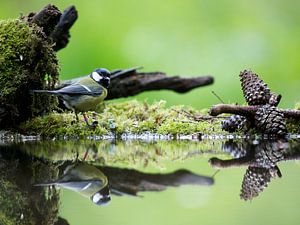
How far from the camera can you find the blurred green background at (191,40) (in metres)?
10.0

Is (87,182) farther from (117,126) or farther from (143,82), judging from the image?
(143,82)

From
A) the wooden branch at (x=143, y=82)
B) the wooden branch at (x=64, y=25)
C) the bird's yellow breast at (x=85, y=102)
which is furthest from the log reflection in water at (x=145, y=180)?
the wooden branch at (x=143, y=82)

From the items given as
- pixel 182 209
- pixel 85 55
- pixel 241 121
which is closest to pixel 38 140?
pixel 241 121

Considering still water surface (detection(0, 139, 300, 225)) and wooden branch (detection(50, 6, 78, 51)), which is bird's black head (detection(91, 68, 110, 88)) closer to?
wooden branch (detection(50, 6, 78, 51))

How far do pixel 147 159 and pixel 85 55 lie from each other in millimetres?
6464

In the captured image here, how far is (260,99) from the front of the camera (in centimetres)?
519

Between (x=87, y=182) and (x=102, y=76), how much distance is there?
2580 mm

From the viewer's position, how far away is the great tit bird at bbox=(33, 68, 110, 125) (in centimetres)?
537

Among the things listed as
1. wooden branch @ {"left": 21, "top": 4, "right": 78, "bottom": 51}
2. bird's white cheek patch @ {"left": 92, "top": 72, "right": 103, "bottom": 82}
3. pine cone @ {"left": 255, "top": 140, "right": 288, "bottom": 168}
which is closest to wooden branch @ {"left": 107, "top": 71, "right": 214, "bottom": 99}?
wooden branch @ {"left": 21, "top": 4, "right": 78, "bottom": 51}

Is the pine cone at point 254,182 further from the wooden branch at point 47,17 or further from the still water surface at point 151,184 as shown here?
the wooden branch at point 47,17

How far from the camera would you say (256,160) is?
3.75 metres

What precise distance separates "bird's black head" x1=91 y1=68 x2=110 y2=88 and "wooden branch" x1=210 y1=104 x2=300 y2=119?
113 centimetres

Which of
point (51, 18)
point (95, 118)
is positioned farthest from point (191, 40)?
point (51, 18)

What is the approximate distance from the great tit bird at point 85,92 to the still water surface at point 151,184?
804 millimetres
